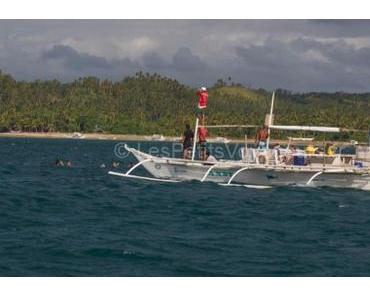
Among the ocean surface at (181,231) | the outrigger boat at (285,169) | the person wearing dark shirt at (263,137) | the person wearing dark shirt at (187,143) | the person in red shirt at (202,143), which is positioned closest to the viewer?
the ocean surface at (181,231)

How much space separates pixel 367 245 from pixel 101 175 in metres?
33.7

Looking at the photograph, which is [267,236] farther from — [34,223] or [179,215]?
[34,223]

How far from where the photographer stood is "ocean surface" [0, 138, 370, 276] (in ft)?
79.8

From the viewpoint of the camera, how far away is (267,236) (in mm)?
30141

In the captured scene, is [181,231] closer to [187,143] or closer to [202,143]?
[202,143]

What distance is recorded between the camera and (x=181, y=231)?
1216 inches

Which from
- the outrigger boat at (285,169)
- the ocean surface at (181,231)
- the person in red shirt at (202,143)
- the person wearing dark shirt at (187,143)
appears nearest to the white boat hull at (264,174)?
the outrigger boat at (285,169)

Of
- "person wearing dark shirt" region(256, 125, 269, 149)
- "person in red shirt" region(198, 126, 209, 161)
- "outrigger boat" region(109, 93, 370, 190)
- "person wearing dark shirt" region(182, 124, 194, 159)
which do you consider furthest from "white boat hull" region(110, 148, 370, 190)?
"person wearing dark shirt" region(256, 125, 269, 149)

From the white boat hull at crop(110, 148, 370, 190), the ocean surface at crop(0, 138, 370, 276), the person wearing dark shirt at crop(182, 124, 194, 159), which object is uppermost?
the person wearing dark shirt at crop(182, 124, 194, 159)

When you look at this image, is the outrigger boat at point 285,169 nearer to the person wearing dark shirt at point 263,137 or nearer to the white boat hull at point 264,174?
the white boat hull at point 264,174

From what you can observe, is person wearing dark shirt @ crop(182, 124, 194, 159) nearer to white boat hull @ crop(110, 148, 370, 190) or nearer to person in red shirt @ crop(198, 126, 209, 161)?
person in red shirt @ crop(198, 126, 209, 161)

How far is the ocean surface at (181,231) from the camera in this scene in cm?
2431
